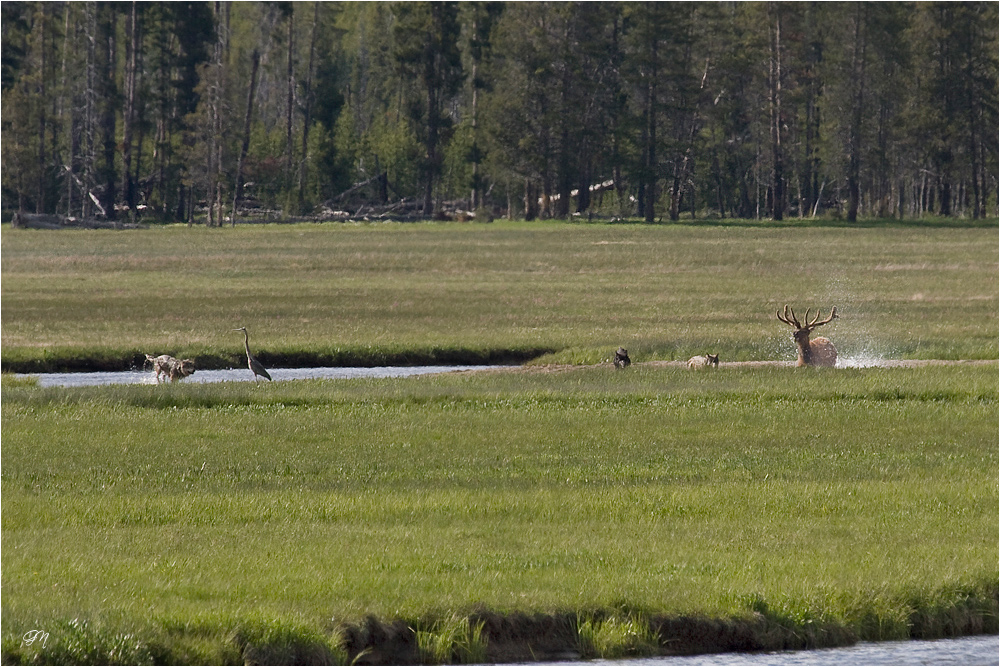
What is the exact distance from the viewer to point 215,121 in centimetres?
9581

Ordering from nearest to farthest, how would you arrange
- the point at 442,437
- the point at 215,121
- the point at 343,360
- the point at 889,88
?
the point at 442,437, the point at 343,360, the point at 215,121, the point at 889,88

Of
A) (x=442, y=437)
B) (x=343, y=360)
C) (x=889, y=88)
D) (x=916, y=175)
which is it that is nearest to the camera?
(x=442, y=437)

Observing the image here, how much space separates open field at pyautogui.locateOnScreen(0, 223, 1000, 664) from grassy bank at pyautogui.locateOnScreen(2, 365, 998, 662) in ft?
0.13

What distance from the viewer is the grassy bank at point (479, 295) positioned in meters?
34.3

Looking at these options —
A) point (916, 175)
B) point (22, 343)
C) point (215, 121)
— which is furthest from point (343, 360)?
point (916, 175)

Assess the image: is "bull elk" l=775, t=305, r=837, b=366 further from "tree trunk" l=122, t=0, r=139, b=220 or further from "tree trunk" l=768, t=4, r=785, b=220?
"tree trunk" l=122, t=0, r=139, b=220

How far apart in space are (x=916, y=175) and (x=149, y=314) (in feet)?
279

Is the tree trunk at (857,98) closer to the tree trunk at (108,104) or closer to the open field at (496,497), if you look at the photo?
the tree trunk at (108,104)

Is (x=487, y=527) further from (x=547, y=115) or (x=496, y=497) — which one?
(x=547, y=115)

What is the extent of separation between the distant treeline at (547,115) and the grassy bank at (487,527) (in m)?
74.9

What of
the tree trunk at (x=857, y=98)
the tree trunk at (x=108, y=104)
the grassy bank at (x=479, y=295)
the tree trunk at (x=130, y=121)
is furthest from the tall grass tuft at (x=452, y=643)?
the tree trunk at (x=108, y=104)

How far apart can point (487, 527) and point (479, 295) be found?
34081 millimetres

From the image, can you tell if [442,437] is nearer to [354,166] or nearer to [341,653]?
[341,653]

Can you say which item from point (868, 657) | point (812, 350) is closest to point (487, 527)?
point (868, 657)
